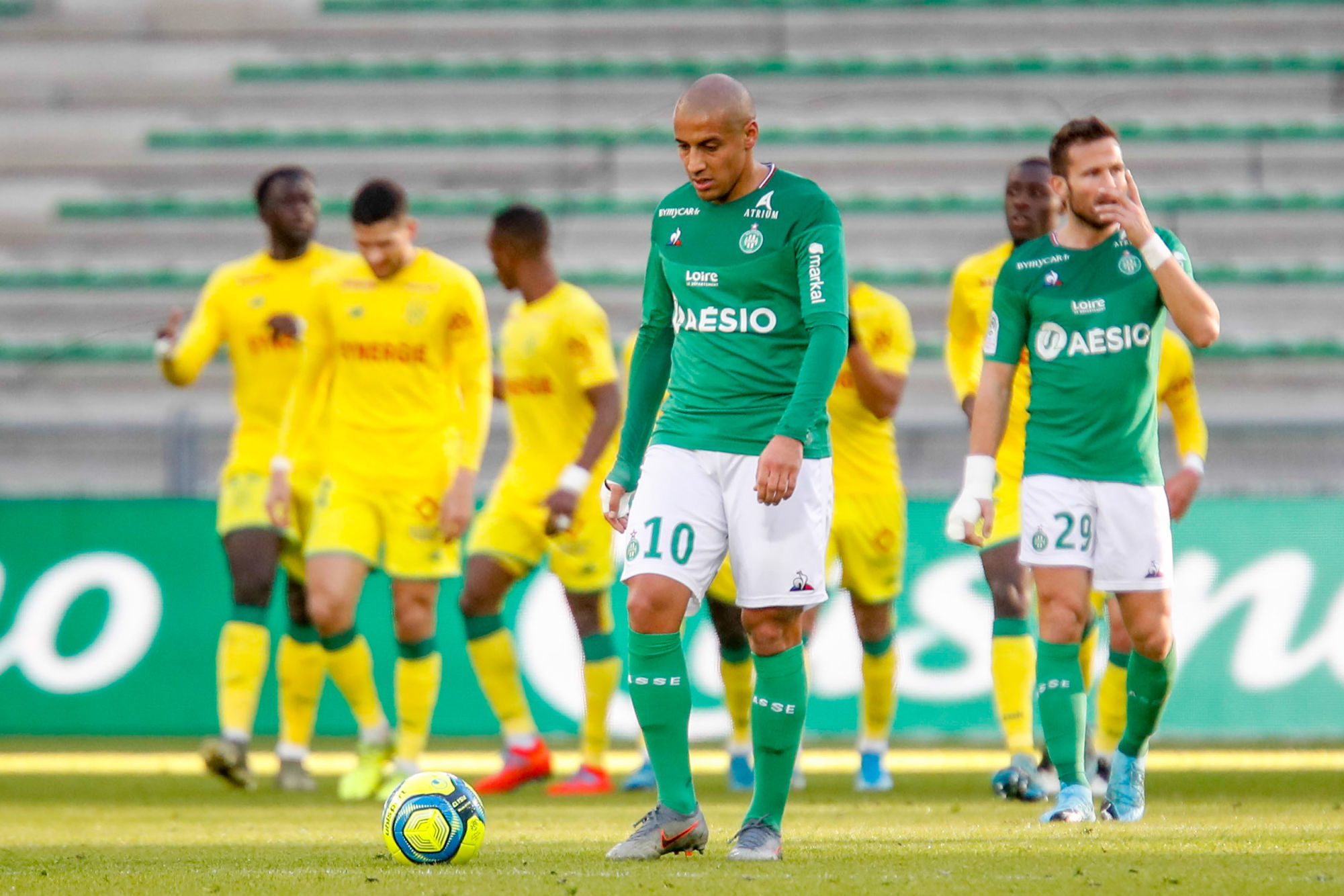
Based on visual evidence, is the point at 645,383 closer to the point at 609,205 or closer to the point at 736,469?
the point at 736,469

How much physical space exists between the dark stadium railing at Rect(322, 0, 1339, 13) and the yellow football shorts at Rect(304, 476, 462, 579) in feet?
33.6

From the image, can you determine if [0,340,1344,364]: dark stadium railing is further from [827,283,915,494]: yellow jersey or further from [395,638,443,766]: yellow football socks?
[395,638,443,766]: yellow football socks

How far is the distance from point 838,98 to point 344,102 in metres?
4.50

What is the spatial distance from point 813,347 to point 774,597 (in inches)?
26.1

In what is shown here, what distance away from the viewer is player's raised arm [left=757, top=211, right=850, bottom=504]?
14.5ft

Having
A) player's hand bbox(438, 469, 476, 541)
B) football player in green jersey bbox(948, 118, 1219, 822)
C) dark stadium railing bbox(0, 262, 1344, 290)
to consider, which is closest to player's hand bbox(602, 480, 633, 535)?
football player in green jersey bbox(948, 118, 1219, 822)

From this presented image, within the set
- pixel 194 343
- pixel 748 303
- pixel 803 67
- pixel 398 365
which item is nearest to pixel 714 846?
pixel 748 303

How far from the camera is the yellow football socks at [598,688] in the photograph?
794 centimetres

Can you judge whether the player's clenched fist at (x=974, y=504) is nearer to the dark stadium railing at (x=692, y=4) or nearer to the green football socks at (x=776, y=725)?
the green football socks at (x=776, y=725)

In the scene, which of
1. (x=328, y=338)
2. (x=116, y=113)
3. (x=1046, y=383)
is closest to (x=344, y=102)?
(x=116, y=113)

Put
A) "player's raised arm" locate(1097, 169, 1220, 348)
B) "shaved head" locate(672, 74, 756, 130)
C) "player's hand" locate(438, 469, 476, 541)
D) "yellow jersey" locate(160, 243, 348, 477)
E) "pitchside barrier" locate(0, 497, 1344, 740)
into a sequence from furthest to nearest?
"pitchside barrier" locate(0, 497, 1344, 740) < "yellow jersey" locate(160, 243, 348, 477) < "player's hand" locate(438, 469, 476, 541) < "player's raised arm" locate(1097, 169, 1220, 348) < "shaved head" locate(672, 74, 756, 130)

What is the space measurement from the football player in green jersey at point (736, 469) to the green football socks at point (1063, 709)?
1411 mm

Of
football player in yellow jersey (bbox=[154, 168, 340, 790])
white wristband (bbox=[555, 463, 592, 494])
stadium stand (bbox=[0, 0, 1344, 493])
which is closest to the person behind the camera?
white wristband (bbox=[555, 463, 592, 494])

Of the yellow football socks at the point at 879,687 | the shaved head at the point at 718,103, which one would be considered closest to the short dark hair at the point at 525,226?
the yellow football socks at the point at 879,687
